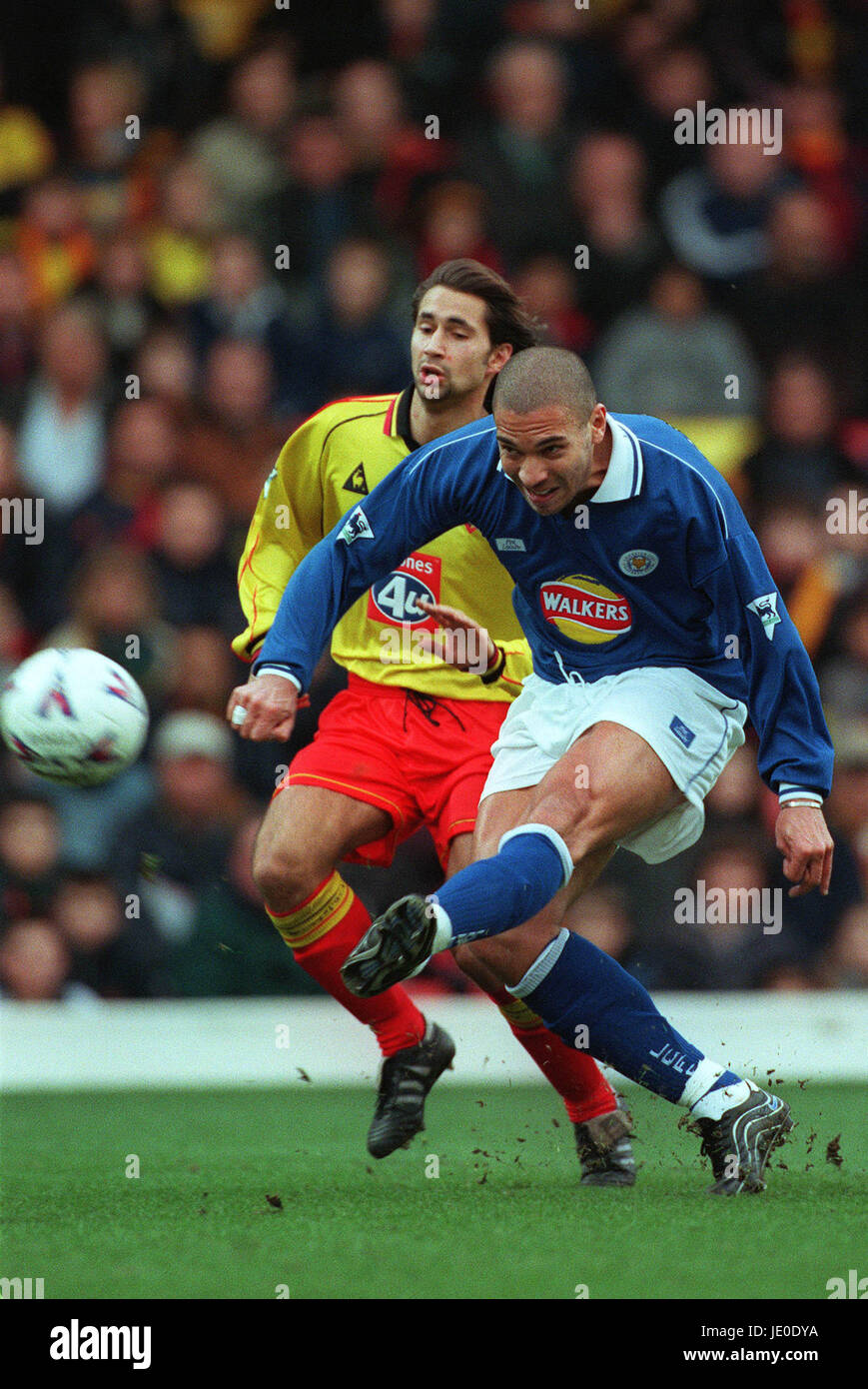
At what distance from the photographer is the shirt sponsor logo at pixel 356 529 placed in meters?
4.45

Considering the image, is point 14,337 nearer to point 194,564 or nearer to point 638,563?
point 194,564

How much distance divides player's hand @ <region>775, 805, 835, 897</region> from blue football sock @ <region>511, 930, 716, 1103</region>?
0.45 metres

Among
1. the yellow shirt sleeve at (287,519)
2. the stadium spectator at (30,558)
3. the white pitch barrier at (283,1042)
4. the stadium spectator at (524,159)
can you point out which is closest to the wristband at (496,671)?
the yellow shirt sleeve at (287,519)

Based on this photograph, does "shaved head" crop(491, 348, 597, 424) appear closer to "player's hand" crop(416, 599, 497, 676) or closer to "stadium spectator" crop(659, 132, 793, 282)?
"player's hand" crop(416, 599, 497, 676)

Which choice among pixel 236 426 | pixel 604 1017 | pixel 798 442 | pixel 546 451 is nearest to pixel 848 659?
pixel 798 442

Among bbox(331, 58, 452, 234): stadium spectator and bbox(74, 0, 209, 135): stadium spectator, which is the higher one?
bbox(74, 0, 209, 135): stadium spectator

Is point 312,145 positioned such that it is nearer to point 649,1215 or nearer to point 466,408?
point 466,408

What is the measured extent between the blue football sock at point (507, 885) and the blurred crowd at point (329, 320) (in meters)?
3.19

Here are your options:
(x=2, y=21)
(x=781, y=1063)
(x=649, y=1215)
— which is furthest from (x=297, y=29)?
(x=649, y=1215)

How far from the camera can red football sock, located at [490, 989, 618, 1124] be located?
15.2 ft

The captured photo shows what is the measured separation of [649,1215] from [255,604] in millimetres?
2078

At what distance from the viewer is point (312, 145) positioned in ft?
28.8

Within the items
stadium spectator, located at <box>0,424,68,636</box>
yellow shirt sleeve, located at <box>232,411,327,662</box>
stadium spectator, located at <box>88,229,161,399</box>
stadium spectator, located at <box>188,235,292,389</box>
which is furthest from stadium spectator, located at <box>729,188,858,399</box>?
yellow shirt sleeve, located at <box>232,411,327,662</box>

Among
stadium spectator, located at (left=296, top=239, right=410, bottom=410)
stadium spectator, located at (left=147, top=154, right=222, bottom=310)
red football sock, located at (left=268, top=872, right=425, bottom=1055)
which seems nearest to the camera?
red football sock, located at (left=268, top=872, right=425, bottom=1055)
